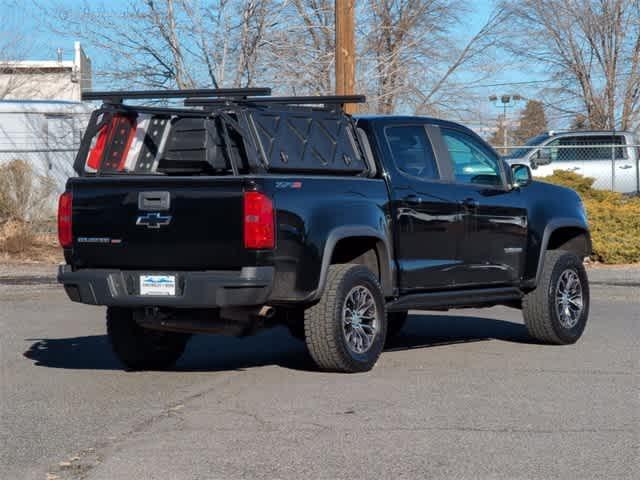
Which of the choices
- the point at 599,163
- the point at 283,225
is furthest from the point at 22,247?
the point at 599,163

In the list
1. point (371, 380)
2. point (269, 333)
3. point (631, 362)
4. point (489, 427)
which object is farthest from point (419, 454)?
point (269, 333)

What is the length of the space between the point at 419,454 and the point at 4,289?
10528mm

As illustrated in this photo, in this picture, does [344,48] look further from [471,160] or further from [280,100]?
[280,100]

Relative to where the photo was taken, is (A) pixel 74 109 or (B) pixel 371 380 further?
(A) pixel 74 109

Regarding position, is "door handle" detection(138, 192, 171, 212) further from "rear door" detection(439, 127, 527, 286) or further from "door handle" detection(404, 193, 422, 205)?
"rear door" detection(439, 127, 527, 286)

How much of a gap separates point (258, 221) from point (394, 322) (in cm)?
344

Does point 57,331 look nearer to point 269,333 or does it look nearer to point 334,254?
point 269,333

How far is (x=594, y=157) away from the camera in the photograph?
27.5 m

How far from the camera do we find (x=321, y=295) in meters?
8.66

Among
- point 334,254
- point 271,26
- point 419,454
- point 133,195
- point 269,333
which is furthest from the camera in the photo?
point 271,26

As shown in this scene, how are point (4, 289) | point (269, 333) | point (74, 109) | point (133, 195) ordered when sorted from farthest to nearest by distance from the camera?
point (74, 109) < point (4, 289) < point (269, 333) < point (133, 195)

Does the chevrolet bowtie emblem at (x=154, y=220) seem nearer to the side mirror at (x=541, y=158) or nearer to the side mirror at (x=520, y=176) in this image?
the side mirror at (x=520, y=176)

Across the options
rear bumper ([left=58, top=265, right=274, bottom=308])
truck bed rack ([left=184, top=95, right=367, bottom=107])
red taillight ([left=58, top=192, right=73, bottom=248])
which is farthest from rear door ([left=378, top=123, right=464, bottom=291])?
red taillight ([left=58, top=192, right=73, bottom=248])

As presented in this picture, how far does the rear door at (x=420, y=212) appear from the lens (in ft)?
31.2
